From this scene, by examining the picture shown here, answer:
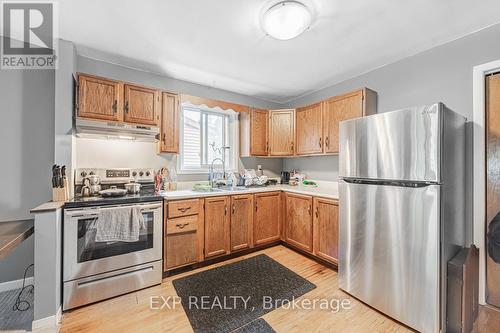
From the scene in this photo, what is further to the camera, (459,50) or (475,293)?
(459,50)

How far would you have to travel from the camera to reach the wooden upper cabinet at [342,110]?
8.43 ft

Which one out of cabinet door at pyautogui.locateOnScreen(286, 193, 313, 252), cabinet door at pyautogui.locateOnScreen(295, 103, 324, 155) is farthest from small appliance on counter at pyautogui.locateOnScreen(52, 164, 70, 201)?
cabinet door at pyautogui.locateOnScreen(295, 103, 324, 155)

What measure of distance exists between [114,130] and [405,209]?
9.39 feet

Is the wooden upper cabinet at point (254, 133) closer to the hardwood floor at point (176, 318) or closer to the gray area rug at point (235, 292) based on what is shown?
the gray area rug at point (235, 292)

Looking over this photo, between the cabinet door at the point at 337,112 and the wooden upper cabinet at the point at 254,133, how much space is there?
1.03 m

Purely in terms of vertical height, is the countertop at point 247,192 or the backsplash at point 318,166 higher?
the backsplash at point 318,166

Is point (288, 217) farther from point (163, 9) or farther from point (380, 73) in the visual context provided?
point (163, 9)

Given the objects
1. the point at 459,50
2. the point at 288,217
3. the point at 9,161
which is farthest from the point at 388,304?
the point at 9,161

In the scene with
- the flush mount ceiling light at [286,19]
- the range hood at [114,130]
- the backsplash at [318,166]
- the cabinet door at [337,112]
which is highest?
the flush mount ceiling light at [286,19]

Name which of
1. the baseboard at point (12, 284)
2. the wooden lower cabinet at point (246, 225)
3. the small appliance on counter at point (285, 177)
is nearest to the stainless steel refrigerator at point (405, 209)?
the wooden lower cabinet at point (246, 225)

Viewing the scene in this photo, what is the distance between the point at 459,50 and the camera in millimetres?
2043

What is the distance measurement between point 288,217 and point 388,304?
5.13ft

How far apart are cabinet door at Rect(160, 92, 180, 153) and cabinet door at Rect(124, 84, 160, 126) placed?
86 mm

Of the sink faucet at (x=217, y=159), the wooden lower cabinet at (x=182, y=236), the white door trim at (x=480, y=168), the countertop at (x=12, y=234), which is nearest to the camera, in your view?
the countertop at (x=12, y=234)
